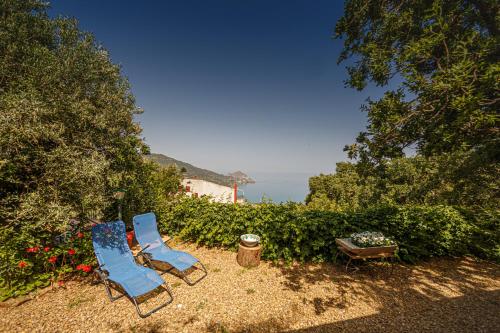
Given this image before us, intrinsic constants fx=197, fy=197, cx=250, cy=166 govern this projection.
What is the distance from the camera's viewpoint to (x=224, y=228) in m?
6.85

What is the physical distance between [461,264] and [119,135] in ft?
36.5

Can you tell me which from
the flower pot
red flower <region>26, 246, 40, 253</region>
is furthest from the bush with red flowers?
the flower pot

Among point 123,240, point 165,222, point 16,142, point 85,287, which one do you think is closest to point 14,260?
point 85,287

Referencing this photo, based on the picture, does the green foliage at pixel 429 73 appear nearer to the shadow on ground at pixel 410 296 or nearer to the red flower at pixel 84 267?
the shadow on ground at pixel 410 296

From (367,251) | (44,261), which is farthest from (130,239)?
(367,251)

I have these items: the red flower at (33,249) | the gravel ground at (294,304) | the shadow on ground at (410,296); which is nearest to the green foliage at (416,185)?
the shadow on ground at (410,296)

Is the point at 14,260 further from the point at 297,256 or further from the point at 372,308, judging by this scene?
the point at 372,308

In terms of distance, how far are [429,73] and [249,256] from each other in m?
6.64

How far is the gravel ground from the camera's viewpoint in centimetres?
361

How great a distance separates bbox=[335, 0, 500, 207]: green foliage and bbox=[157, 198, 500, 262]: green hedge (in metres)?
2.06

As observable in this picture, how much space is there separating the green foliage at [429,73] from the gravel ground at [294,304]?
9.89 ft

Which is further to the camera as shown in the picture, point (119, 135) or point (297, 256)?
point (297, 256)

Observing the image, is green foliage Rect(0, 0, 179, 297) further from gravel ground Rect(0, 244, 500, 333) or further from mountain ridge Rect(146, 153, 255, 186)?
mountain ridge Rect(146, 153, 255, 186)

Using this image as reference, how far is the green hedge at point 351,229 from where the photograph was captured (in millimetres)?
6059
